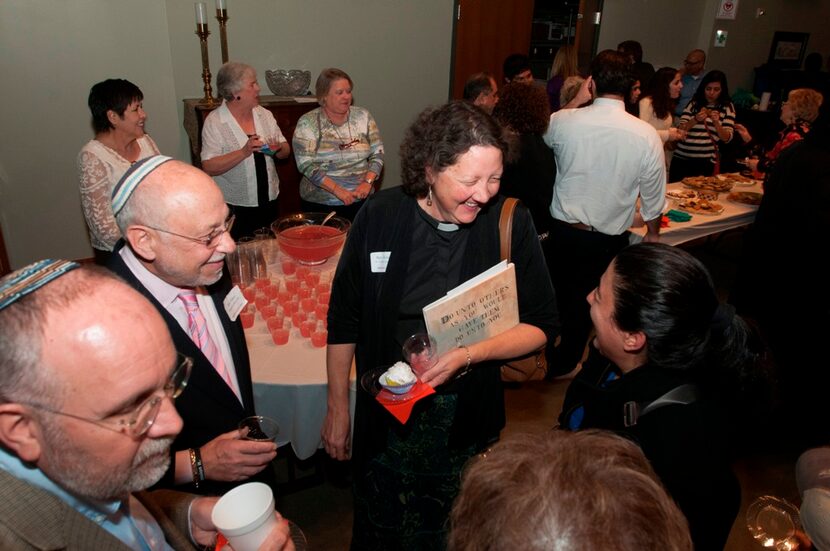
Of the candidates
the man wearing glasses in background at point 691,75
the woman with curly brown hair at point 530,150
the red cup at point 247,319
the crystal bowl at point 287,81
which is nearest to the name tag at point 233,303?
the red cup at point 247,319

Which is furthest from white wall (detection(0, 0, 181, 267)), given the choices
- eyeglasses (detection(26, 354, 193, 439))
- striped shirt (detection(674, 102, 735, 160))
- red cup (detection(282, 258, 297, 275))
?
striped shirt (detection(674, 102, 735, 160))

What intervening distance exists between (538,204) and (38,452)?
287 cm

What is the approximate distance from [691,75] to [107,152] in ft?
21.8

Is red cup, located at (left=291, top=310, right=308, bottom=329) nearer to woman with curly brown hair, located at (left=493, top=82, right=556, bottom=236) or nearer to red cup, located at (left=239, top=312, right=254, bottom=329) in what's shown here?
red cup, located at (left=239, top=312, right=254, bottom=329)

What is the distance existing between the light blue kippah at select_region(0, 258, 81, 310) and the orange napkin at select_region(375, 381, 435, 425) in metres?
0.88

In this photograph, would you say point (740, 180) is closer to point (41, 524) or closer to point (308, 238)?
point (308, 238)

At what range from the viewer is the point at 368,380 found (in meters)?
1.64

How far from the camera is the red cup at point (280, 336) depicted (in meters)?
2.24

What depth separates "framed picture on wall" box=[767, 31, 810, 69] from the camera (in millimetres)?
9211

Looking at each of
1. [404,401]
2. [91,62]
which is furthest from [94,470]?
[91,62]

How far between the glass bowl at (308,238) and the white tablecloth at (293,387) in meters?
0.61

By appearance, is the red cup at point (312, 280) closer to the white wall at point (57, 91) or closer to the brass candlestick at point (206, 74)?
the brass candlestick at point (206, 74)

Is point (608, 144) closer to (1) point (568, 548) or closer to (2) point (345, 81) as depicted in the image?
(2) point (345, 81)

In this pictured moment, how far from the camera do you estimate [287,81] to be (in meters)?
4.77
